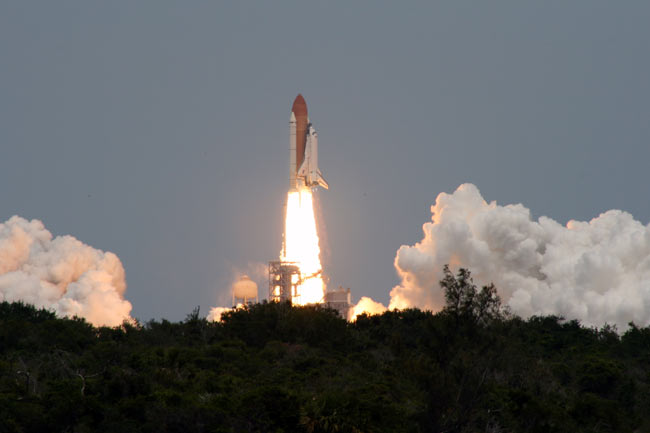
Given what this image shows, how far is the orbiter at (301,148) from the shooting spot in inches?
4806

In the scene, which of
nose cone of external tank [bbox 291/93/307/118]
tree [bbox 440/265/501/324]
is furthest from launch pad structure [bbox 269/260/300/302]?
tree [bbox 440/265/501/324]

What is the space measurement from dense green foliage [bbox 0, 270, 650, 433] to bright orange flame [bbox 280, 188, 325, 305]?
2531cm

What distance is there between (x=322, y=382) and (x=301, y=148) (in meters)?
54.9

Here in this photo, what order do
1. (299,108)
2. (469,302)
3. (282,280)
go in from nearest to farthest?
(469,302), (282,280), (299,108)

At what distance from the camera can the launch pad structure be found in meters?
117

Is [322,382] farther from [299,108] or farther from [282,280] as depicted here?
[299,108]

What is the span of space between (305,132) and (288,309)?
80.6 feet

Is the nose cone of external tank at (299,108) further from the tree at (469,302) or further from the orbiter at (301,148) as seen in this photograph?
the tree at (469,302)

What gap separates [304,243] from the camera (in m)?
122

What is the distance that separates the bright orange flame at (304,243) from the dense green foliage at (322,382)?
25.3 meters

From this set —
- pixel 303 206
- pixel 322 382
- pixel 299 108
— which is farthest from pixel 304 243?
pixel 322 382

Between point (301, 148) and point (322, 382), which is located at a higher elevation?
point (301, 148)

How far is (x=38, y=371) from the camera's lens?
237ft

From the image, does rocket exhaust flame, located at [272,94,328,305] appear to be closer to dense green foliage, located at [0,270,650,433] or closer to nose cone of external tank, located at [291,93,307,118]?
nose cone of external tank, located at [291,93,307,118]
